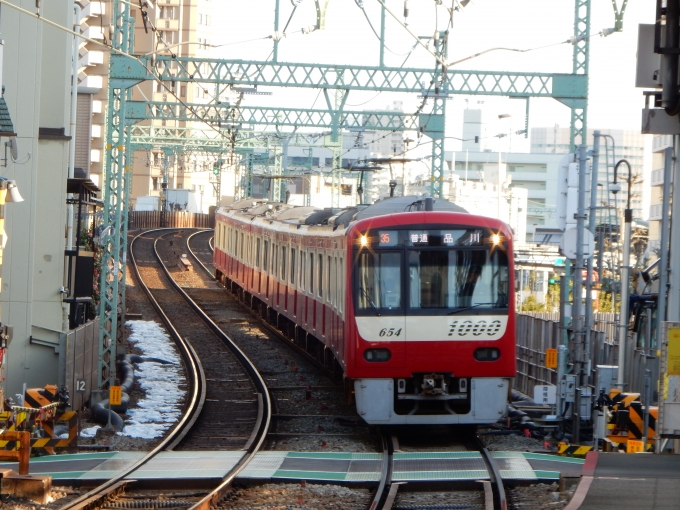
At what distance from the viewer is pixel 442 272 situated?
39.1 feet

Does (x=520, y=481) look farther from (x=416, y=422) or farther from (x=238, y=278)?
(x=238, y=278)

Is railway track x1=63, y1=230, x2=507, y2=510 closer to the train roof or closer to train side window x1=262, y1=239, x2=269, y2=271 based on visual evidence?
train side window x1=262, y1=239, x2=269, y2=271

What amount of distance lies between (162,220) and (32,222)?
4940cm

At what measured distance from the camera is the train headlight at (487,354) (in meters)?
11.8

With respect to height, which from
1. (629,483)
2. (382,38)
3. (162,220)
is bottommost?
(629,483)

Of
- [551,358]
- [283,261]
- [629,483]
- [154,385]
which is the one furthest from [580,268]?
[283,261]

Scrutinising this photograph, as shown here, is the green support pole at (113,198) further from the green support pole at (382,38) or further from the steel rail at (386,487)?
the steel rail at (386,487)

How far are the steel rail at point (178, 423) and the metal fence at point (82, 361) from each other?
1452 millimetres

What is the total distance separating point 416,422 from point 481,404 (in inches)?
28.2

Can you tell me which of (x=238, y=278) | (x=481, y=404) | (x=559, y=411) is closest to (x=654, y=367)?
(x=559, y=411)

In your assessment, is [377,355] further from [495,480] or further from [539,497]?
[539,497]

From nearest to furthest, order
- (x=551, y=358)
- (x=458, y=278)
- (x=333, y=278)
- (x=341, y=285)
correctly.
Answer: (x=458, y=278) → (x=341, y=285) → (x=551, y=358) → (x=333, y=278)

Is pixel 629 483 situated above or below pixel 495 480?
above

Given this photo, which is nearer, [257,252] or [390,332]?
[390,332]
